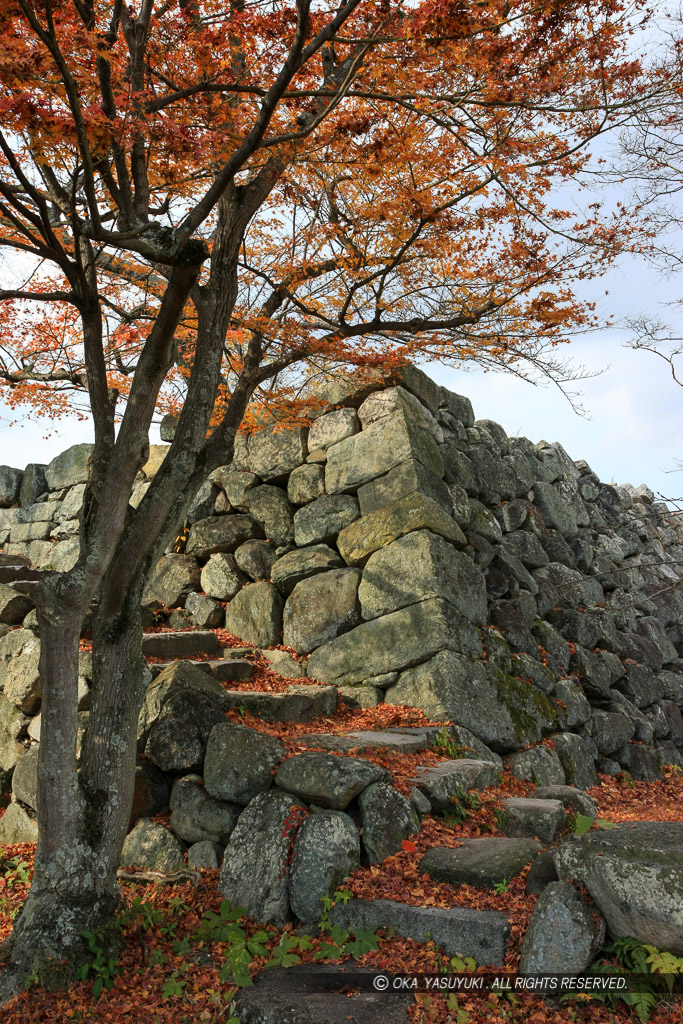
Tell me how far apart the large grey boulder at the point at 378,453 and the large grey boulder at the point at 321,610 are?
5.14 ft

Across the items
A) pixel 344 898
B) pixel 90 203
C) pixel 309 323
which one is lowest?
pixel 344 898

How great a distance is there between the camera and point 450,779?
6148 mm

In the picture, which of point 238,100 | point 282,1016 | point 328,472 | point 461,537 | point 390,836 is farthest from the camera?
point 328,472

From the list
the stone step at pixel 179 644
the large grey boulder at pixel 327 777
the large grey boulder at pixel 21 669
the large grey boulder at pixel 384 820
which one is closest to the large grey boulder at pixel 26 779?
the large grey boulder at pixel 21 669

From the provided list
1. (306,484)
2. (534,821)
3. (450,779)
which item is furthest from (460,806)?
(306,484)

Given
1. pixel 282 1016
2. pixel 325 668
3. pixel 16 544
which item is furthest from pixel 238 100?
pixel 16 544

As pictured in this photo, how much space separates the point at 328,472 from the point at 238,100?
206 inches

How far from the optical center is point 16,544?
45.7 feet

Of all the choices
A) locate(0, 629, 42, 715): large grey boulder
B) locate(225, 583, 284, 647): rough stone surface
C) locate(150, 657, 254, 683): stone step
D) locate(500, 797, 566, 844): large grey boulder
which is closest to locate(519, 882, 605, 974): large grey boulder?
locate(500, 797, 566, 844): large grey boulder

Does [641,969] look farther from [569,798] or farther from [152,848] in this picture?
[152,848]

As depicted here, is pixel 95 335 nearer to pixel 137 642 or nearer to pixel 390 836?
pixel 137 642

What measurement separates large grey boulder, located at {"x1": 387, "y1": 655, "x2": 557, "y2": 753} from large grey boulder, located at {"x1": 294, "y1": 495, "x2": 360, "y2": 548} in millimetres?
2634

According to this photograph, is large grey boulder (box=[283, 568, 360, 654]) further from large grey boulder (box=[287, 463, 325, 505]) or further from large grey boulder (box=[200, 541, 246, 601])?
large grey boulder (box=[287, 463, 325, 505])

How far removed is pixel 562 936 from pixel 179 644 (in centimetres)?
588
